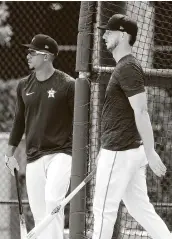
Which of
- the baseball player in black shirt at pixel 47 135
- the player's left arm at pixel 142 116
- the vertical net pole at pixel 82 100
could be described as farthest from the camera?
the baseball player in black shirt at pixel 47 135

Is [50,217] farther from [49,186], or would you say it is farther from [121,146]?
[121,146]

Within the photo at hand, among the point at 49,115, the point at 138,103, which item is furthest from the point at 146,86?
the point at 138,103

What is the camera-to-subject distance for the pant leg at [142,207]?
256 inches

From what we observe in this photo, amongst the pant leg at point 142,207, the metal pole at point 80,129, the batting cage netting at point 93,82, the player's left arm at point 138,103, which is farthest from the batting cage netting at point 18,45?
the player's left arm at point 138,103

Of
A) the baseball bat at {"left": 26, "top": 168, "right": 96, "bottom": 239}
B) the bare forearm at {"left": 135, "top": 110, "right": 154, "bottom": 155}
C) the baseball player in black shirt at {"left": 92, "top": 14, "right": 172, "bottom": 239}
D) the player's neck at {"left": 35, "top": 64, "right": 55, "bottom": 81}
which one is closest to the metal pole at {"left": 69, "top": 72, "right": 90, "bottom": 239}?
the baseball bat at {"left": 26, "top": 168, "right": 96, "bottom": 239}

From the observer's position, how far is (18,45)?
9938 mm

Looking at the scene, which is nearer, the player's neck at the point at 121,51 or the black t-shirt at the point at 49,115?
the player's neck at the point at 121,51

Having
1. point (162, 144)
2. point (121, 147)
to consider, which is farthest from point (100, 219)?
point (162, 144)

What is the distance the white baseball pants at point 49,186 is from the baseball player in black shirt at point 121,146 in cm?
91

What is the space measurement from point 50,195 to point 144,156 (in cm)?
113

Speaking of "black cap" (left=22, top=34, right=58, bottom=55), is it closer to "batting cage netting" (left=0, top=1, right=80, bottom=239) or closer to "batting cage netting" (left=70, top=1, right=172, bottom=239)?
"batting cage netting" (left=70, top=1, right=172, bottom=239)

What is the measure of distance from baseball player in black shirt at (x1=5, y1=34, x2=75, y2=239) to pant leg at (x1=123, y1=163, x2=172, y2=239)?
94 cm

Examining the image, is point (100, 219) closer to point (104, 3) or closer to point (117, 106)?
point (117, 106)

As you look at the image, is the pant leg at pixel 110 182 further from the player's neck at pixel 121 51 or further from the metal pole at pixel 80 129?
the metal pole at pixel 80 129
